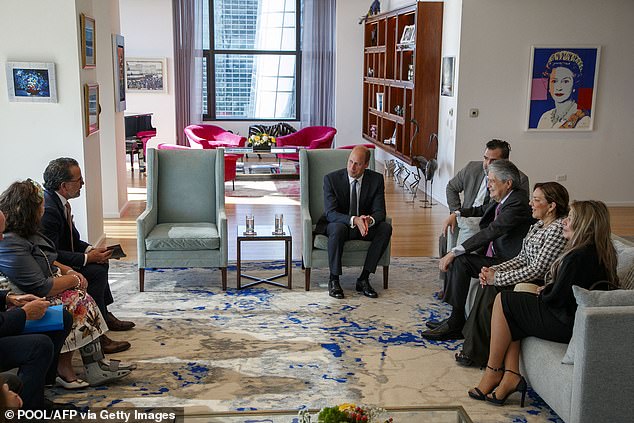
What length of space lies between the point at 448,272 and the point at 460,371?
915 millimetres

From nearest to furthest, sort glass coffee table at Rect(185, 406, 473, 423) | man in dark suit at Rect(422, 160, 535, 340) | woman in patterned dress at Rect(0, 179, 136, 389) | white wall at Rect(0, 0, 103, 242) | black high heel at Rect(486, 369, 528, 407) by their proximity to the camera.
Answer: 1. glass coffee table at Rect(185, 406, 473, 423)
2. woman in patterned dress at Rect(0, 179, 136, 389)
3. black high heel at Rect(486, 369, 528, 407)
4. man in dark suit at Rect(422, 160, 535, 340)
5. white wall at Rect(0, 0, 103, 242)

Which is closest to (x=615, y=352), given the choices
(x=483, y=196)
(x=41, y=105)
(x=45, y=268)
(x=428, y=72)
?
(x=483, y=196)

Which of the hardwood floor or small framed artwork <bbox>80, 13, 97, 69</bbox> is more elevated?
small framed artwork <bbox>80, 13, 97, 69</bbox>

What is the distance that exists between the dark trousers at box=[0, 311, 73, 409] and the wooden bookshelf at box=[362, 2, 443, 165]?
725cm

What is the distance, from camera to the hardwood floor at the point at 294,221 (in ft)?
24.8

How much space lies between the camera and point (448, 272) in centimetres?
531

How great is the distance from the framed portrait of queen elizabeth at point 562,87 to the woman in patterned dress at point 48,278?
6.73m

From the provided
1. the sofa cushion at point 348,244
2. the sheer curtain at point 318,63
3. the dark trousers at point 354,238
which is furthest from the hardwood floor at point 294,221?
the sheer curtain at point 318,63

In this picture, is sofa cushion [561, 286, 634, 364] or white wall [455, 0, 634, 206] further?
white wall [455, 0, 634, 206]

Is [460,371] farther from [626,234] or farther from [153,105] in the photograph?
[153,105]

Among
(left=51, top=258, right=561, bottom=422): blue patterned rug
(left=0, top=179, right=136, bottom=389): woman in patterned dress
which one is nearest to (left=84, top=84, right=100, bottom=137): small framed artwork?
(left=51, top=258, right=561, bottom=422): blue patterned rug

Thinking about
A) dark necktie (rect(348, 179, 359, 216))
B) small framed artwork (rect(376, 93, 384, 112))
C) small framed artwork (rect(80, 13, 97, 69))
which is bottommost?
dark necktie (rect(348, 179, 359, 216))

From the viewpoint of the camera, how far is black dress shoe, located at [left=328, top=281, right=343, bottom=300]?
5.99 m

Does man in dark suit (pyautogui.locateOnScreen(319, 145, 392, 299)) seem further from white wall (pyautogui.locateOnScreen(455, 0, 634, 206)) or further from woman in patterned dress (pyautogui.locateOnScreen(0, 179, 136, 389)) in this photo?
white wall (pyautogui.locateOnScreen(455, 0, 634, 206))
